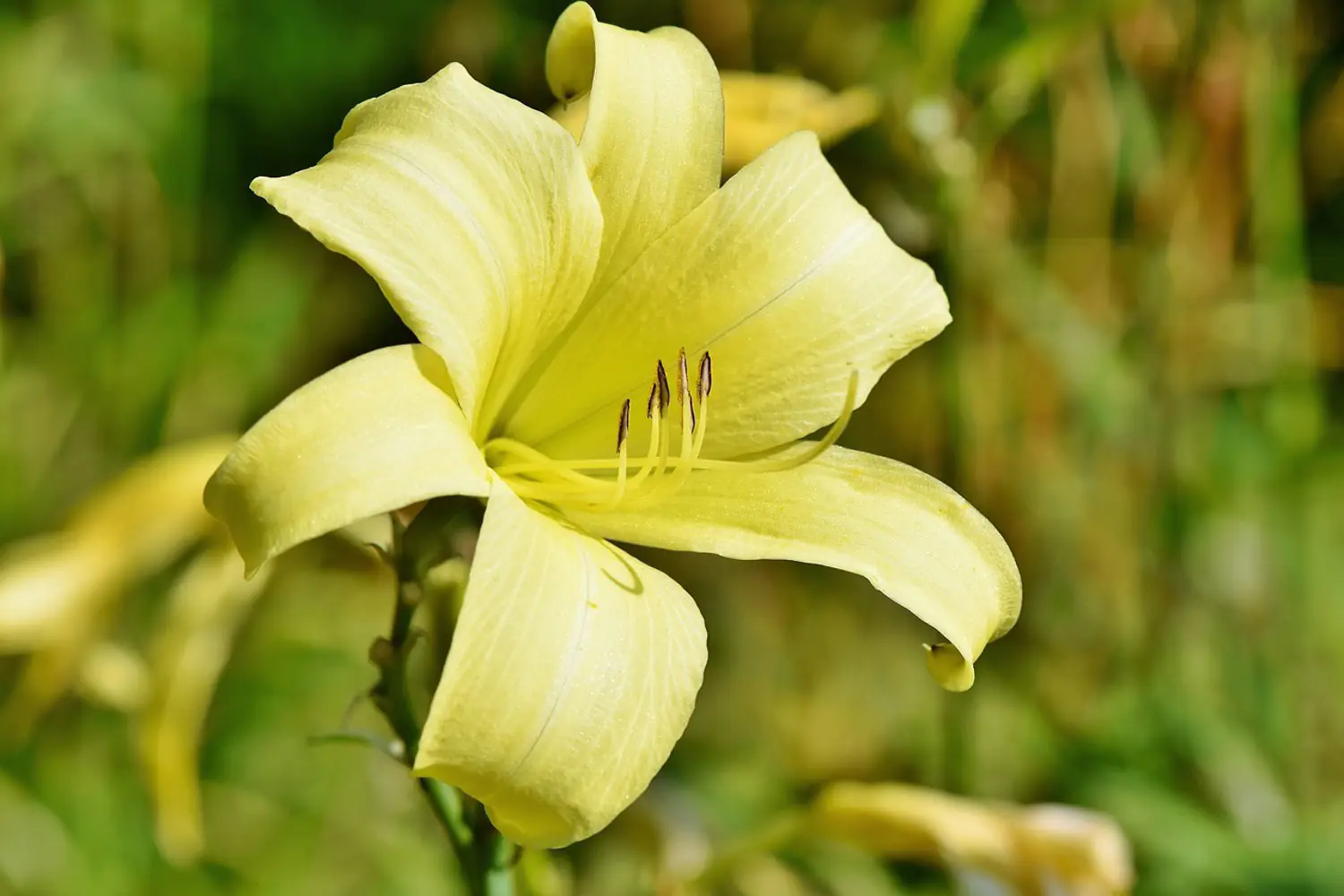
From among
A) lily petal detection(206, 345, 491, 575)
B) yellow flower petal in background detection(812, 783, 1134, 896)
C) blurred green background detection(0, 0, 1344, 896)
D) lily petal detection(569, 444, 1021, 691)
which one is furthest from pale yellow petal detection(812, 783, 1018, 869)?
blurred green background detection(0, 0, 1344, 896)

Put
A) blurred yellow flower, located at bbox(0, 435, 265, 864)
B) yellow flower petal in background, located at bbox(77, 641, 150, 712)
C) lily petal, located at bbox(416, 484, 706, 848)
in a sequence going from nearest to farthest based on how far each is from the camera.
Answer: lily petal, located at bbox(416, 484, 706, 848), blurred yellow flower, located at bbox(0, 435, 265, 864), yellow flower petal in background, located at bbox(77, 641, 150, 712)

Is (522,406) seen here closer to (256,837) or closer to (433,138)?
(433,138)

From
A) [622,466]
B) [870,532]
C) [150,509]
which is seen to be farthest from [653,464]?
[150,509]

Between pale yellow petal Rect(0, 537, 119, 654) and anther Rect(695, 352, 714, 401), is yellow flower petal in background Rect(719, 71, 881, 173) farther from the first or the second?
pale yellow petal Rect(0, 537, 119, 654)

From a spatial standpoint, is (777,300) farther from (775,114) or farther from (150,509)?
(150,509)

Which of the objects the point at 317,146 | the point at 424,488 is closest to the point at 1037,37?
the point at 424,488
